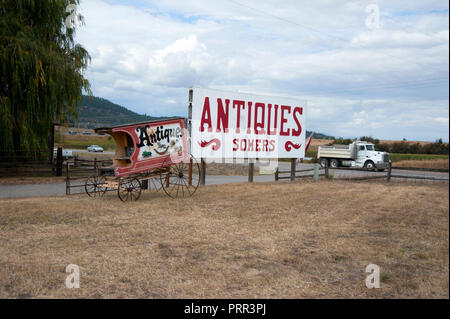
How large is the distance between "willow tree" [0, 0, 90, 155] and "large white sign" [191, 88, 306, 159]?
30.2 ft

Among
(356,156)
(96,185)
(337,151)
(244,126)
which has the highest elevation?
(244,126)

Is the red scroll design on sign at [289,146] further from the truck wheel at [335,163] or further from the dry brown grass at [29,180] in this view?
the truck wheel at [335,163]

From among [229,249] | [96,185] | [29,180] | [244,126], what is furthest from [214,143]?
[29,180]

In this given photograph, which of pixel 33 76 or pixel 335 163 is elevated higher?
pixel 33 76

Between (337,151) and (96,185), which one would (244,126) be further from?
(337,151)

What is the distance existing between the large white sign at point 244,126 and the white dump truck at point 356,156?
15.2 meters

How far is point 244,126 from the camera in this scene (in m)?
17.9

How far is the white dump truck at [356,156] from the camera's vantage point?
110 ft

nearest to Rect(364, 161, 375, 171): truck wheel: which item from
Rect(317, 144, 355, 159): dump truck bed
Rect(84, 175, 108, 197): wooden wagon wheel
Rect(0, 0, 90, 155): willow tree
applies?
Rect(317, 144, 355, 159): dump truck bed

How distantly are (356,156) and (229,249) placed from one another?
1200 inches

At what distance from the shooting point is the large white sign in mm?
16297

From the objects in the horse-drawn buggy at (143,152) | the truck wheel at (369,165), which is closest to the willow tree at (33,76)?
the horse-drawn buggy at (143,152)

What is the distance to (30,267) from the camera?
19.7 feet
